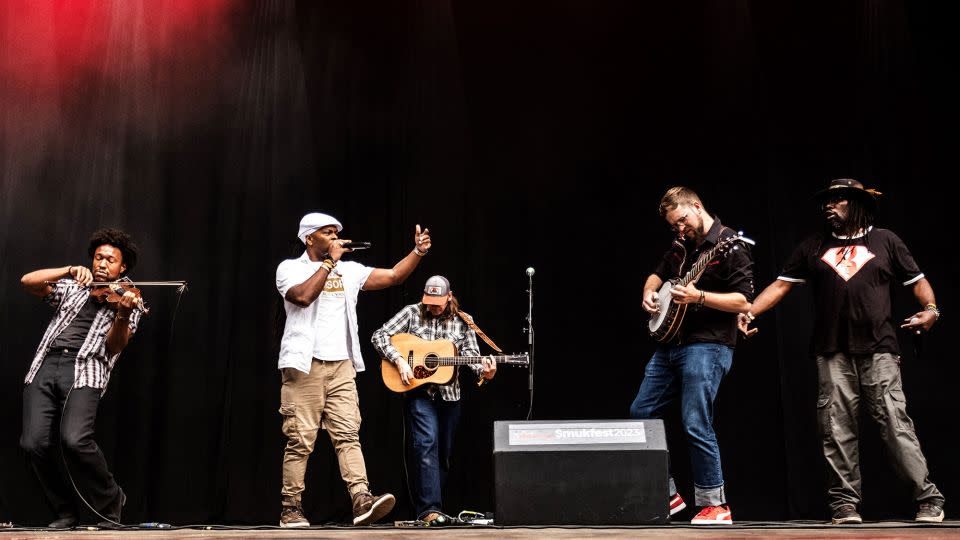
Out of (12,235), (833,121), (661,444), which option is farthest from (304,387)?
(833,121)

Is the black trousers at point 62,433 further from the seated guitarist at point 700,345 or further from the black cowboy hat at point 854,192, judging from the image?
the black cowboy hat at point 854,192

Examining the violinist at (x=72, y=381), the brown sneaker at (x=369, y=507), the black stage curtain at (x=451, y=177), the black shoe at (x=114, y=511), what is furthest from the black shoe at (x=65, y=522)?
the brown sneaker at (x=369, y=507)

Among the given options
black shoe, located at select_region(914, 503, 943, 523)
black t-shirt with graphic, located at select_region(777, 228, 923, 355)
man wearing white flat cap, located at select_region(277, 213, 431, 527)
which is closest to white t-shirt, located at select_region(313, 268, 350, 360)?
man wearing white flat cap, located at select_region(277, 213, 431, 527)

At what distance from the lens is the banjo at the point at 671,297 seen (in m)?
4.39

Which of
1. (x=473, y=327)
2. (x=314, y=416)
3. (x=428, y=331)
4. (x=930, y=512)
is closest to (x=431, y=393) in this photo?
(x=428, y=331)

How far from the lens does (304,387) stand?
4.91 metres

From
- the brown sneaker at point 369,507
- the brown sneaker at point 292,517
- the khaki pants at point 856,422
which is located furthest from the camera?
the brown sneaker at point 292,517

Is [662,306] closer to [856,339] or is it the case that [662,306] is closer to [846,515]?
[856,339]

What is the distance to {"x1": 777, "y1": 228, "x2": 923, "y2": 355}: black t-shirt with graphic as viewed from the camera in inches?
174

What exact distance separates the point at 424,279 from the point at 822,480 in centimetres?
279

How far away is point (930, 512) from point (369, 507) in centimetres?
263

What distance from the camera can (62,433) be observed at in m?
4.79

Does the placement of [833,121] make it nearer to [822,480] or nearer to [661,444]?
[822,480]

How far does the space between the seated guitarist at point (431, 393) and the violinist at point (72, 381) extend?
4.99 ft
